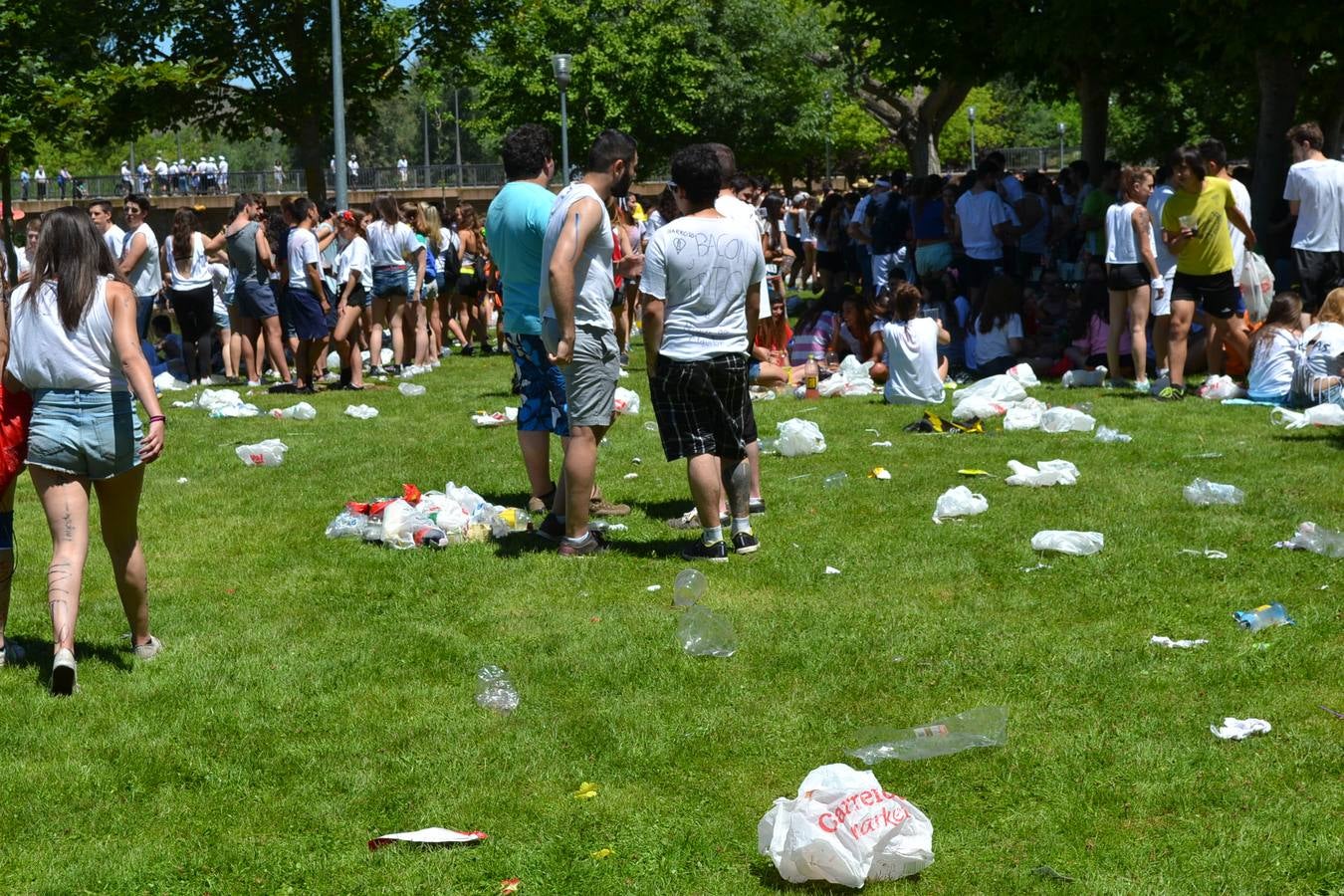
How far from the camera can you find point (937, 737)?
16.4 ft

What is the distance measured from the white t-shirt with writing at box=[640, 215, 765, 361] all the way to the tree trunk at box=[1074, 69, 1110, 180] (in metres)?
14.2

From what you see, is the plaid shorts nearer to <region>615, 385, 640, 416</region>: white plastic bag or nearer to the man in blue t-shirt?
the man in blue t-shirt

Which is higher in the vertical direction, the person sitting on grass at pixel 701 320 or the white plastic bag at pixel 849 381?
the person sitting on grass at pixel 701 320

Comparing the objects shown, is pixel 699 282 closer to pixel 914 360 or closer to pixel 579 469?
pixel 579 469

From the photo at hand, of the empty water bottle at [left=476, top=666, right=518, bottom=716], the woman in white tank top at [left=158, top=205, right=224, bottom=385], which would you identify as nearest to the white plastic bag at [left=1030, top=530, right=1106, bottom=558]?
the empty water bottle at [left=476, top=666, right=518, bottom=716]

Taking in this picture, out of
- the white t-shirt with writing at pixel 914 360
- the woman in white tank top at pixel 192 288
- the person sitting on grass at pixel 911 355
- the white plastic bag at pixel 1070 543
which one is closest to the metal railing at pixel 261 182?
the woman in white tank top at pixel 192 288

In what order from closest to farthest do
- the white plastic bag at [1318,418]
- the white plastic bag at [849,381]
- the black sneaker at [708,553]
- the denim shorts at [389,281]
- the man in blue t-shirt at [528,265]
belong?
the black sneaker at [708,553] → the man in blue t-shirt at [528,265] → the white plastic bag at [1318,418] → the white plastic bag at [849,381] → the denim shorts at [389,281]

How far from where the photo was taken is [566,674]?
5.83 meters

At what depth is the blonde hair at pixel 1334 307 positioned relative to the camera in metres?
11.5

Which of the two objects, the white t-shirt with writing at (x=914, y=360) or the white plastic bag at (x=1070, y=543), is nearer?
the white plastic bag at (x=1070, y=543)

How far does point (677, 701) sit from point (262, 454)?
6.40 m

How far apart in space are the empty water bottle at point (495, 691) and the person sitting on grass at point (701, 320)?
5.74 ft

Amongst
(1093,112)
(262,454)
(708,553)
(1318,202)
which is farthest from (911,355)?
(1093,112)

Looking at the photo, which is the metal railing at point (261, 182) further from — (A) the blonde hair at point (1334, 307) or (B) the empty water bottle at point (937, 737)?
(B) the empty water bottle at point (937, 737)
